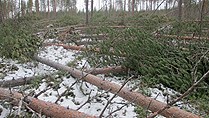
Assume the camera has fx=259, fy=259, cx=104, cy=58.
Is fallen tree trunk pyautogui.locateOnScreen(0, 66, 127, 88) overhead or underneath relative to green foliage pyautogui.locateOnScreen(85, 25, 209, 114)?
underneath

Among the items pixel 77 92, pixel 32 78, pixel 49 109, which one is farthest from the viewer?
pixel 32 78

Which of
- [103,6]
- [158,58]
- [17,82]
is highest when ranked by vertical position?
[103,6]

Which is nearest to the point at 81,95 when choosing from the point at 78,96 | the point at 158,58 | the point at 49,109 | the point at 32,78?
the point at 78,96

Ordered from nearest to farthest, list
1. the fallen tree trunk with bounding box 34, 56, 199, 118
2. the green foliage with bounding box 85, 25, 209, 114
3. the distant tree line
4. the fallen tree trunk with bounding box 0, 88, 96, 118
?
1. the fallen tree trunk with bounding box 0, 88, 96, 118
2. the fallen tree trunk with bounding box 34, 56, 199, 118
3. the green foliage with bounding box 85, 25, 209, 114
4. the distant tree line

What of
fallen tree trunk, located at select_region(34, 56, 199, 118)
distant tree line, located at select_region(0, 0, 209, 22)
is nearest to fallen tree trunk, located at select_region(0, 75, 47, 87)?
fallen tree trunk, located at select_region(34, 56, 199, 118)

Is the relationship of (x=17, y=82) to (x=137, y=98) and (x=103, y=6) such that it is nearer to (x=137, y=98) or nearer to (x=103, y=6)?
(x=103, y=6)

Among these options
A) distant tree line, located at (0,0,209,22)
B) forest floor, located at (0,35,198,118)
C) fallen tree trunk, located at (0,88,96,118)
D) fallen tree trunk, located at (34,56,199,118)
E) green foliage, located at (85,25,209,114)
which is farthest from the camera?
distant tree line, located at (0,0,209,22)

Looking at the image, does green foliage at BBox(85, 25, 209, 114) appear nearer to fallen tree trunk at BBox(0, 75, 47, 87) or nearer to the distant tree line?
the distant tree line

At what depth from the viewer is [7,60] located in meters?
7.65

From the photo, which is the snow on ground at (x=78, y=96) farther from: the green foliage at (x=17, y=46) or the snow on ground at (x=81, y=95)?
the green foliage at (x=17, y=46)

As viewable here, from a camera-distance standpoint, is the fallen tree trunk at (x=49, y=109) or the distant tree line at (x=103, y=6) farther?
the distant tree line at (x=103, y=6)

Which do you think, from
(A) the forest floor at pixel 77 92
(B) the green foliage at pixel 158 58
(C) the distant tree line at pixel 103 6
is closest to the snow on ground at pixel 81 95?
(A) the forest floor at pixel 77 92

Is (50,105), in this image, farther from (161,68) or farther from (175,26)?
(175,26)

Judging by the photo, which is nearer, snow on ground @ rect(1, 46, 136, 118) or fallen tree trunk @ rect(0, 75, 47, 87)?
snow on ground @ rect(1, 46, 136, 118)
